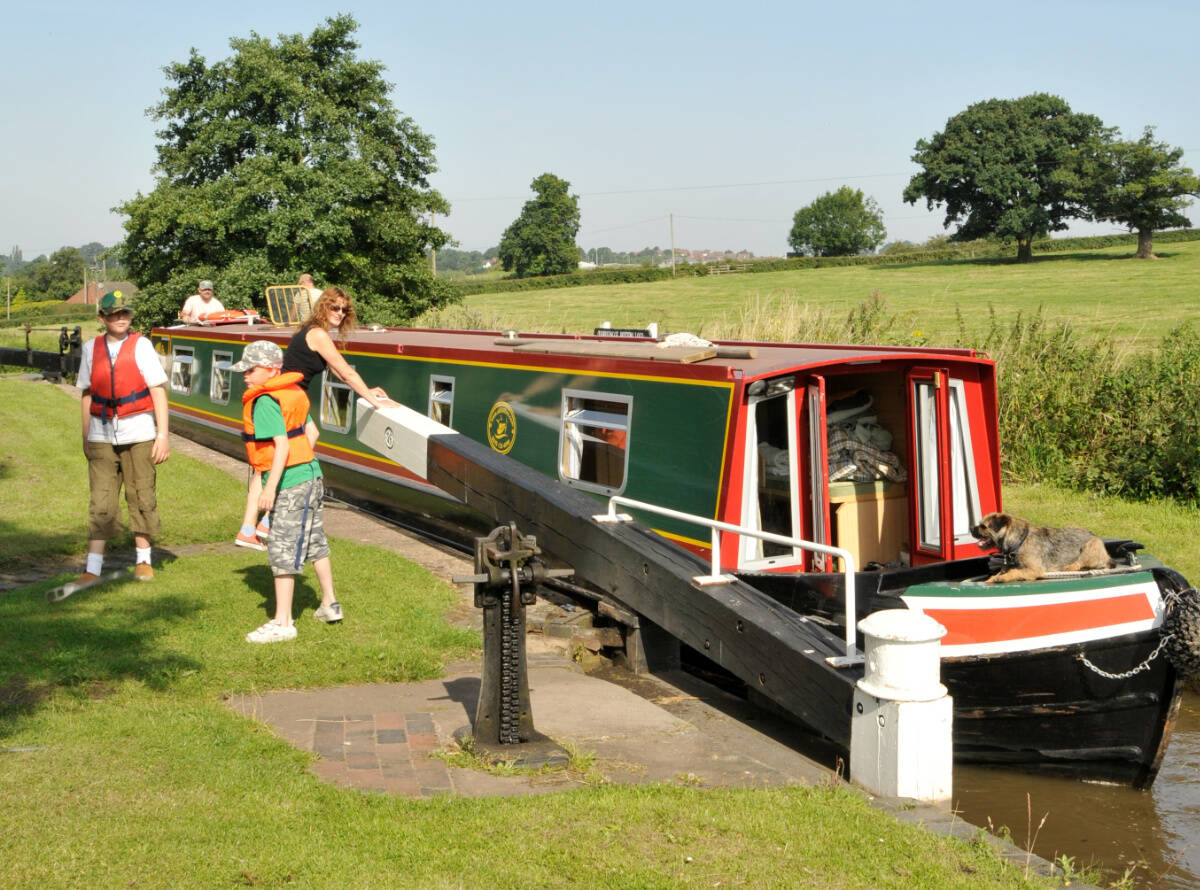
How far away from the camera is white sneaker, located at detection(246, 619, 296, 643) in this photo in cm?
656

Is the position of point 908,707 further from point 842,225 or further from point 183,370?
point 842,225

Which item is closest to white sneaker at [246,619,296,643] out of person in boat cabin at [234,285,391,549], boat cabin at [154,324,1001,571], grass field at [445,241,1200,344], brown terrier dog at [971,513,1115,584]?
person in boat cabin at [234,285,391,549]

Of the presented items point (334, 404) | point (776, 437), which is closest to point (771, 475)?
point (776, 437)

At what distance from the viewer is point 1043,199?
62688 mm

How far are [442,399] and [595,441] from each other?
7.88 ft

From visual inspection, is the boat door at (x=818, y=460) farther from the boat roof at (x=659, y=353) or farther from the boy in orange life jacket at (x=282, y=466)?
the boy in orange life jacket at (x=282, y=466)

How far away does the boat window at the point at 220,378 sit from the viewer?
14438 millimetres

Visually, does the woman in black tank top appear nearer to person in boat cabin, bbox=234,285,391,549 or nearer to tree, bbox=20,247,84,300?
person in boat cabin, bbox=234,285,391,549

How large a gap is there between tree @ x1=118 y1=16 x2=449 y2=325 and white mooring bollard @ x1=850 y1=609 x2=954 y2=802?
59.3 feet

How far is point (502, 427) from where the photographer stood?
31.5 feet

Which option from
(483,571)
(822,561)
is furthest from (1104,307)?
(483,571)

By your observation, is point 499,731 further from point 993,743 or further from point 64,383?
point 64,383

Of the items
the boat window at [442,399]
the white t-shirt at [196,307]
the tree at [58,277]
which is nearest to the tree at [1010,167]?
the white t-shirt at [196,307]

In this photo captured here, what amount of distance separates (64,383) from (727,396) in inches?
732
